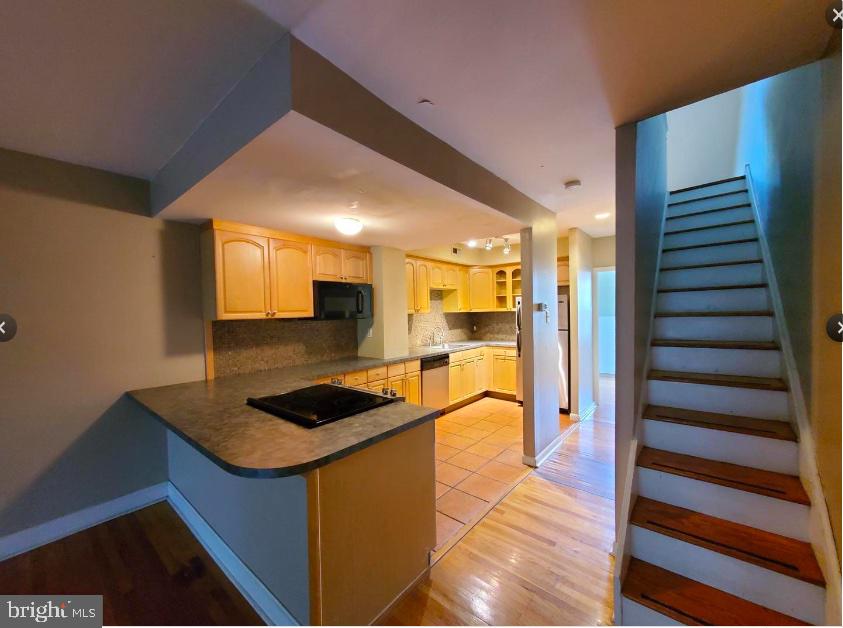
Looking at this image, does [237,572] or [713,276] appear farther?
[713,276]

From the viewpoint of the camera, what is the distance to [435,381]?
4.26m

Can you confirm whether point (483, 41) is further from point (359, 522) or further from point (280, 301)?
point (280, 301)

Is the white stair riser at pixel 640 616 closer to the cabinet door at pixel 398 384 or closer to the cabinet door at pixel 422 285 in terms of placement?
the cabinet door at pixel 398 384

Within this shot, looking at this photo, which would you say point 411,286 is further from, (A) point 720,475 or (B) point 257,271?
(A) point 720,475

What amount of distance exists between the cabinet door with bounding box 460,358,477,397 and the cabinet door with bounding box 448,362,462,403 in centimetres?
8

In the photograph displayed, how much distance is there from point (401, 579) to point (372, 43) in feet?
8.06

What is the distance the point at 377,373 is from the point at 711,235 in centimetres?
352

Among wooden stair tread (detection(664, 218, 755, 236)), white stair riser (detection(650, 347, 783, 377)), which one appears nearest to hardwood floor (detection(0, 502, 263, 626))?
white stair riser (detection(650, 347, 783, 377))

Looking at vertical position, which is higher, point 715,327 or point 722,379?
point 715,327

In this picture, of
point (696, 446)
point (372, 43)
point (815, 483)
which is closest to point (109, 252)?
point (372, 43)

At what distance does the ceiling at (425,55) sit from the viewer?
107cm

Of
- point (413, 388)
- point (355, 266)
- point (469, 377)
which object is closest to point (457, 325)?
point (469, 377)

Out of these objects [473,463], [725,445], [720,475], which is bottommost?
[473,463]

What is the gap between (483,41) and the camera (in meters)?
1.18
